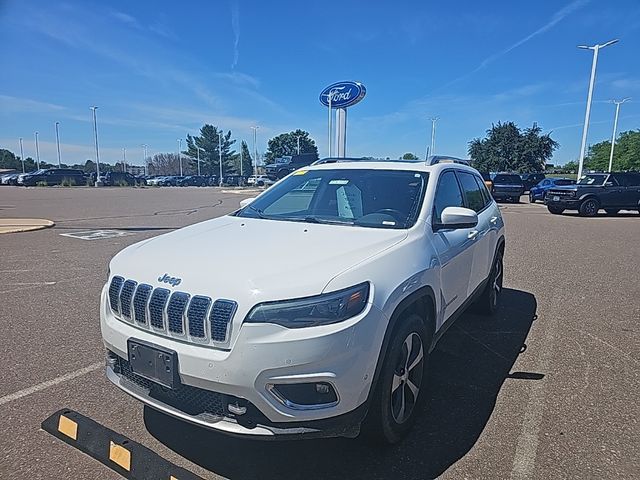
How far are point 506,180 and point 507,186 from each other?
38cm

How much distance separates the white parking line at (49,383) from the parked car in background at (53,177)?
50.1 metres

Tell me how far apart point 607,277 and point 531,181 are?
35.2 meters

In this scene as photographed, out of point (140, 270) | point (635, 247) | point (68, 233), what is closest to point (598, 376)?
point (140, 270)

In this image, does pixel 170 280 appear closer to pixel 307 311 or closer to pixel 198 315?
pixel 198 315

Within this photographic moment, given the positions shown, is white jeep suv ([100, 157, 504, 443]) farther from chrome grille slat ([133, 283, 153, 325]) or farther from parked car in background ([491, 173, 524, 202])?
parked car in background ([491, 173, 524, 202])

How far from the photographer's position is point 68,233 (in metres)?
11.2

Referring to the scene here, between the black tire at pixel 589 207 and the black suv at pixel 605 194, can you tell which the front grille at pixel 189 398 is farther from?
the black tire at pixel 589 207

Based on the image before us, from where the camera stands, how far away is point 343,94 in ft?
92.3

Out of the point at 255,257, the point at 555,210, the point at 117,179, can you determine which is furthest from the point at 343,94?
the point at 117,179

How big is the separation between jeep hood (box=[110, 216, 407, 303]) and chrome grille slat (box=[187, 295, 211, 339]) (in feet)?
0.13

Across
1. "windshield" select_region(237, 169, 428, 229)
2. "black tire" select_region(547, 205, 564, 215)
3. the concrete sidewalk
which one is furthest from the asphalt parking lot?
"black tire" select_region(547, 205, 564, 215)

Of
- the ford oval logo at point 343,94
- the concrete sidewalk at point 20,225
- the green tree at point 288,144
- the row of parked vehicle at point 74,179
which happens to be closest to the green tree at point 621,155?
the green tree at point 288,144

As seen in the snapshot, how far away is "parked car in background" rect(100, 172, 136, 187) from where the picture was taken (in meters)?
52.9

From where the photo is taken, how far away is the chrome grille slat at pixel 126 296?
2.62m
